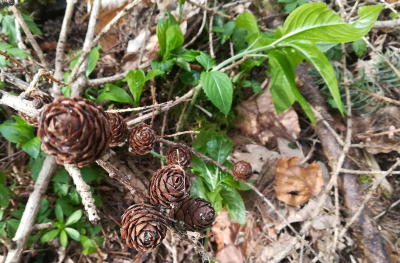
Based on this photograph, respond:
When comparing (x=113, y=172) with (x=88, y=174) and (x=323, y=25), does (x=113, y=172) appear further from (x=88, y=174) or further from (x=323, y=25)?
(x=323, y=25)

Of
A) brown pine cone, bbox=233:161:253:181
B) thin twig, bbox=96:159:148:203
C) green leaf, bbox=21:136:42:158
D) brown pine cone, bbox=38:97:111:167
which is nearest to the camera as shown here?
brown pine cone, bbox=38:97:111:167

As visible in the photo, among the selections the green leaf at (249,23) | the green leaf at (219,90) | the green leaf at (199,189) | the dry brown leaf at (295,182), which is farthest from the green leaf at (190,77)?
the dry brown leaf at (295,182)

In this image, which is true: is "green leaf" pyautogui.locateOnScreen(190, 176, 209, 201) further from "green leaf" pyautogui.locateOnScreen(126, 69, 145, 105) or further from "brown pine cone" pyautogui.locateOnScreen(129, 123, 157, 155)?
"green leaf" pyautogui.locateOnScreen(126, 69, 145, 105)

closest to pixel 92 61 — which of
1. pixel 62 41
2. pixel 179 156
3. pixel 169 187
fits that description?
pixel 62 41

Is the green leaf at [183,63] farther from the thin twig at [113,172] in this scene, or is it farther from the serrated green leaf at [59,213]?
the serrated green leaf at [59,213]

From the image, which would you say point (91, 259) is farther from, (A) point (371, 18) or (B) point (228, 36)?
(A) point (371, 18)

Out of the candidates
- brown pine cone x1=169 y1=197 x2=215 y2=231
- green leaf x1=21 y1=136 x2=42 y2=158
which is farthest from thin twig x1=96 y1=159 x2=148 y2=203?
green leaf x1=21 y1=136 x2=42 y2=158
